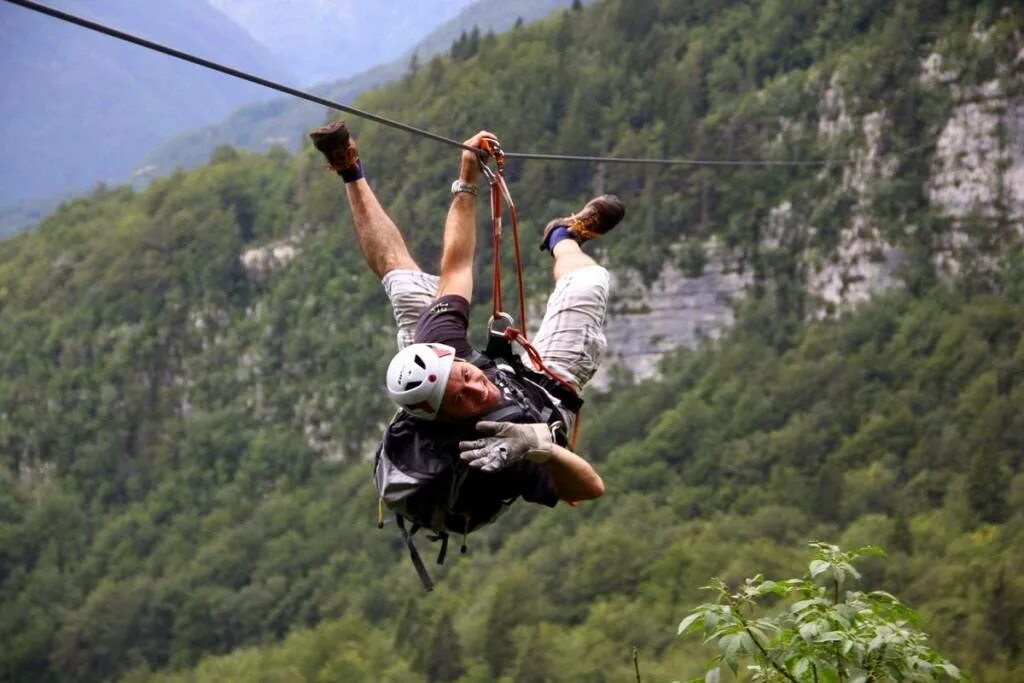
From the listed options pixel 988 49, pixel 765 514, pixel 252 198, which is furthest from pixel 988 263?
pixel 252 198

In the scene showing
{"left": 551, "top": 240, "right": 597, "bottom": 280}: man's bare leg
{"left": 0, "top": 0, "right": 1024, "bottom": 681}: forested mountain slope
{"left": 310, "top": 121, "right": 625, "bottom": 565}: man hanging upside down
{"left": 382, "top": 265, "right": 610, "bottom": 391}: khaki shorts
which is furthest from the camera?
{"left": 0, "top": 0, "right": 1024, "bottom": 681}: forested mountain slope

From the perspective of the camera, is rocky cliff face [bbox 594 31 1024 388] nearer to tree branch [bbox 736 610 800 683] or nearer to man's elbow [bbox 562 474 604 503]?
man's elbow [bbox 562 474 604 503]

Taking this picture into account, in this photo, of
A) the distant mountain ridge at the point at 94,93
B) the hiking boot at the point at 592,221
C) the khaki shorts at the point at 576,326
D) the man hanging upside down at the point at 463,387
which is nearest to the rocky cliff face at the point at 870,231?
the hiking boot at the point at 592,221

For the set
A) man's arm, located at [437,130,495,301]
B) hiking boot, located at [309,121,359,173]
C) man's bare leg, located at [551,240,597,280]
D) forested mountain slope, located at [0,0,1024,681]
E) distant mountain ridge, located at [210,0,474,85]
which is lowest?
forested mountain slope, located at [0,0,1024,681]

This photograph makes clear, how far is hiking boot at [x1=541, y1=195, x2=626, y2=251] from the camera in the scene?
539 centimetres

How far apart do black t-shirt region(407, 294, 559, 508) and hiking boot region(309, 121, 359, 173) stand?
0.64 metres

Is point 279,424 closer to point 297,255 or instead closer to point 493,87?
point 297,255

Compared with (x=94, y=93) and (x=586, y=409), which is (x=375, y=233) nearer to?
(x=586, y=409)

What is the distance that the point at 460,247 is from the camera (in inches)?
180

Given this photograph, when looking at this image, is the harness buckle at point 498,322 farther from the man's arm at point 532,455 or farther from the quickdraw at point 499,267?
the man's arm at point 532,455

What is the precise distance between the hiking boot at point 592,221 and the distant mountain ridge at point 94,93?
118050 millimetres

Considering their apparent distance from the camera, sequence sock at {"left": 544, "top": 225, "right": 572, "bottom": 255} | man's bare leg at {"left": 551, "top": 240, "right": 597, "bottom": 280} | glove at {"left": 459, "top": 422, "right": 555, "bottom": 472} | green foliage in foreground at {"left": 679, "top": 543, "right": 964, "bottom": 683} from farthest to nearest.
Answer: sock at {"left": 544, "top": 225, "right": 572, "bottom": 255}
man's bare leg at {"left": 551, "top": 240, "right": 597, "bottom": 280}
glove at {"left": 459, "top": 422, "right": 555, "bottom": 472}
green foliage in foreground at {"left": 679, "top": 543, "right": 964, "bottom": 683}

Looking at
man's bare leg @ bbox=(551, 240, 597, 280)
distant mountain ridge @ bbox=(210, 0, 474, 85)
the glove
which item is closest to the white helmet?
the glove

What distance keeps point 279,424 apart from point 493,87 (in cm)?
1907
